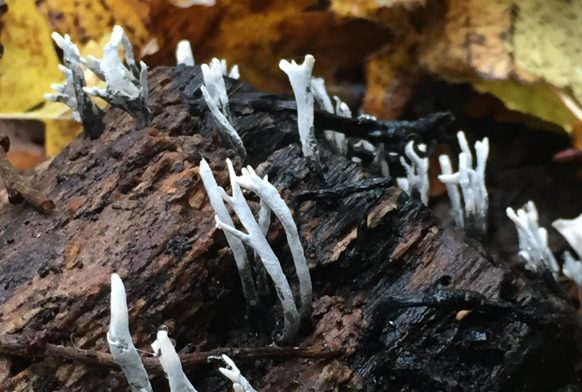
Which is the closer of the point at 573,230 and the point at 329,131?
the point at 573,230

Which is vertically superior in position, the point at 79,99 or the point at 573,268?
the point at 79,99

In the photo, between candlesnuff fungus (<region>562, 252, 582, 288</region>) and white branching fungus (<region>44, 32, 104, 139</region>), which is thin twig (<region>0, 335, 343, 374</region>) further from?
candlesnuff fungus (<region>562, 252, 582, 288</region>)

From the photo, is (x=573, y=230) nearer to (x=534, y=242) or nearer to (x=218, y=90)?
(x=534, y=242)

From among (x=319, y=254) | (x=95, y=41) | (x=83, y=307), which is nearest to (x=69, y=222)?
(x=83, y=307)

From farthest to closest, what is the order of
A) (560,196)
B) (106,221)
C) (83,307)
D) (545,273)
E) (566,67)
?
1. (560,196)
2. (566,67)
3. (545,273)
4. (106,221)
5. (83,307)

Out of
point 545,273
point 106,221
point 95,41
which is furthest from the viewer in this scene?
point 95,41

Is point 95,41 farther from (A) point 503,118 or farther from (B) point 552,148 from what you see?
(B) point 552,148

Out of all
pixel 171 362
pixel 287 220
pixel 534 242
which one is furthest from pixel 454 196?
pixel 171 362

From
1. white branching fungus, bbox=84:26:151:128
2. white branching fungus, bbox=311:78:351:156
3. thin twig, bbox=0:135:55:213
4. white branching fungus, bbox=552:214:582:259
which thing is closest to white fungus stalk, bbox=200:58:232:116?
white branching fungus, bbox=84:26:151:128
